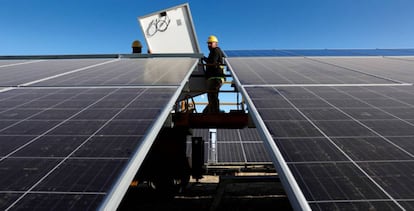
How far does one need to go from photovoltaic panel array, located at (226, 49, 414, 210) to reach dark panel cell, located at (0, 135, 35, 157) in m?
2.49

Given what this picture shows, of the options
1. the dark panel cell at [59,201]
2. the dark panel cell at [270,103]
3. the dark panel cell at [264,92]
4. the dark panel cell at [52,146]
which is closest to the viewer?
the dark panel cell at [59,201]

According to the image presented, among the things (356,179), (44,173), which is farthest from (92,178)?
(356,179)

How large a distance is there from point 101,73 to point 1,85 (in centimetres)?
205

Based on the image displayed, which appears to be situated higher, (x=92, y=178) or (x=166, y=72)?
(x=166, y=72)

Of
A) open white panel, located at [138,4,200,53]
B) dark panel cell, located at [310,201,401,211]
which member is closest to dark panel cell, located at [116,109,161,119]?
dark panel cell, located at [310,201,401,211]

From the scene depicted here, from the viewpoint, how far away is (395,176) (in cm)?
249

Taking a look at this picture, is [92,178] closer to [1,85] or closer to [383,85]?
[1,85]

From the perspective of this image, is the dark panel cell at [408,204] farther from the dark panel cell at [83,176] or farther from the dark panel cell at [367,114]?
the dark panel cell at [83,176]

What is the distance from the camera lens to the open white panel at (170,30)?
14.0 meters

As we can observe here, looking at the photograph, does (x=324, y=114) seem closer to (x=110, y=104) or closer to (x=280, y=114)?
(x=280, y=114)

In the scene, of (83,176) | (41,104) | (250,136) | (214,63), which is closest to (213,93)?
(214,63)

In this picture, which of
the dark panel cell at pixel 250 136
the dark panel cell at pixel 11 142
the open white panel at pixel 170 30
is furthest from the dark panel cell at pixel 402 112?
the open white panel at pixel 170 30

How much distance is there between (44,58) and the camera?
42.0ft

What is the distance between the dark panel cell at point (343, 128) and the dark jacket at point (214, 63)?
6816mm
